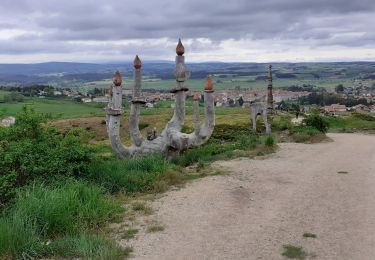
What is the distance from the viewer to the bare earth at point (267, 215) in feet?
22.8

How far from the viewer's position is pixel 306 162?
48.7 feet

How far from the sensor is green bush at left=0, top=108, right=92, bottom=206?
9.18 metres

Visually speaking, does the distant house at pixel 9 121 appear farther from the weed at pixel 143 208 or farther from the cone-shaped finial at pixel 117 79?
the weed at pixel 143 208

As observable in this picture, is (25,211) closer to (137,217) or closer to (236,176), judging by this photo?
(137,217)

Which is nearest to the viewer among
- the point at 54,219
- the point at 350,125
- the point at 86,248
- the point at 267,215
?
the point at 86,248

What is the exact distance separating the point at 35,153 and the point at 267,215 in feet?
17.0

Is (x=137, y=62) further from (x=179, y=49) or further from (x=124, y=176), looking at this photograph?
(x=124, y=176)

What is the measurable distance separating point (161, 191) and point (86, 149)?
2.07 m

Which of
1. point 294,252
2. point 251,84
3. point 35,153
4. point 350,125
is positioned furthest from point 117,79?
point 251,84

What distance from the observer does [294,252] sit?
6.80 metres

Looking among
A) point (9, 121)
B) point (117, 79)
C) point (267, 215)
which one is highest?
point (117, 79)

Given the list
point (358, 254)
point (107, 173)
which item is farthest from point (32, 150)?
point (358, 254)

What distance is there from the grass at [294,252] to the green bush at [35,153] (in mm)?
5007

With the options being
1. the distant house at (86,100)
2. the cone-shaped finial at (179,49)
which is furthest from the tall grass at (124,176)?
the distant house at (86,100)
